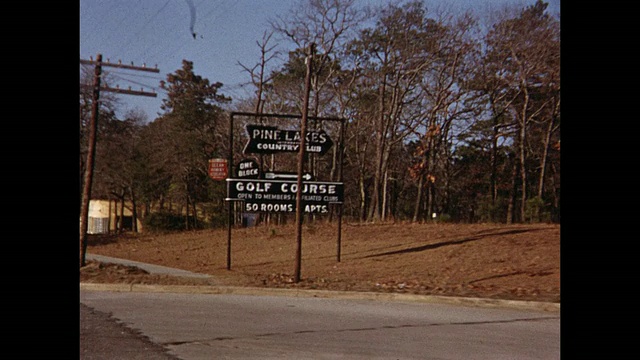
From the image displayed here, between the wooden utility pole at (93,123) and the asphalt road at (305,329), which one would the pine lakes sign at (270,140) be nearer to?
the wooden utility pole at (93,123)

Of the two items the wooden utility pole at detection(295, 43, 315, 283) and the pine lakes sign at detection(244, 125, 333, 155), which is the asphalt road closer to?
the wooden utility pole at detection(295, 43, 315, 283)

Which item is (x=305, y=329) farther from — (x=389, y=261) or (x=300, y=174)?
(x=389, y=261)

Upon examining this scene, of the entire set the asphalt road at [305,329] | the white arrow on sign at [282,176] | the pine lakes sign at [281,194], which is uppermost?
the white arrow on sign at [282,176]

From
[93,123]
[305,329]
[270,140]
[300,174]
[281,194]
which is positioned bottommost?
[305,329]

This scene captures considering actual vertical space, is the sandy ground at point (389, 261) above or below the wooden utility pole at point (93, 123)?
below

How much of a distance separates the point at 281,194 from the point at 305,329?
978 centimetres

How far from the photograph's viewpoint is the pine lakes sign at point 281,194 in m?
19.0

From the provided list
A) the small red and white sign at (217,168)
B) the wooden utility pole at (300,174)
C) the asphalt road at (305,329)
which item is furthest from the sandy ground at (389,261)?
the small red and white sign at (217,168)

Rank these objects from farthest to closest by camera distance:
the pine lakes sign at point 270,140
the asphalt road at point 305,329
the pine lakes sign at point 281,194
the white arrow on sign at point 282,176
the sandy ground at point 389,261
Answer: the white arrow on sign at point 282,176 → the pine lakes sign at point 281,194 → the pine lakes sign at point 270,140 → the sandy ground at point 389,261 → the asphalt road at point 305,329

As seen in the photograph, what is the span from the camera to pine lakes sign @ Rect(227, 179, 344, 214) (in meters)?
19.0

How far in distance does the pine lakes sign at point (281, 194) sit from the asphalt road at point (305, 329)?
5.45 meters

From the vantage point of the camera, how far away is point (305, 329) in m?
9.77

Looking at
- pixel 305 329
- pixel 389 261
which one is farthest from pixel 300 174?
pixel 305 329
